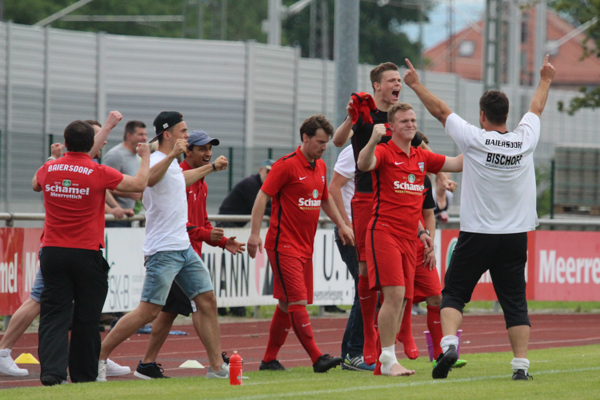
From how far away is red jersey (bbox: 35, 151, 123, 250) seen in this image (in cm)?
735

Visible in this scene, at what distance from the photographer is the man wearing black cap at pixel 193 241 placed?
322 inches

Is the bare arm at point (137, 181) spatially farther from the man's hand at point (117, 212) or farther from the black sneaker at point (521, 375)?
the man's hand at point (117, 212)

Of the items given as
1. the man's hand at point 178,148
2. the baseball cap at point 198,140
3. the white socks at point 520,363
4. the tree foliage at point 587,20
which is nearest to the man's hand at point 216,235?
the baseball cap at point 198,140

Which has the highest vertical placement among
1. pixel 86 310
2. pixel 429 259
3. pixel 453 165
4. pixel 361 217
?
pixel 453 165

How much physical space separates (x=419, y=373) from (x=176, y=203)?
2.36m

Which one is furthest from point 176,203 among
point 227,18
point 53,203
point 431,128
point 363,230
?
point 227,18

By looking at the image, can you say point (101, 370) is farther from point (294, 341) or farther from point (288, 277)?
point (294, 341)

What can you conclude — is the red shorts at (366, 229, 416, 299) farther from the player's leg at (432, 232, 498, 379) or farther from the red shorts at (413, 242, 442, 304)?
the red shorts at (413, 242, 442, 304)

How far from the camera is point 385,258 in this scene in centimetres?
755

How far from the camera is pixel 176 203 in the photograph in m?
7.95

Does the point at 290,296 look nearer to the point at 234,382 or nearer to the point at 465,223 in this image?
the point at 234,382

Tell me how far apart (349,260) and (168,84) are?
18027mm

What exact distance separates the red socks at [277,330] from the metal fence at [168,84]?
39.6ft

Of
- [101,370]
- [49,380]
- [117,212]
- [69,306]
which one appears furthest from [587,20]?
[49,380]
